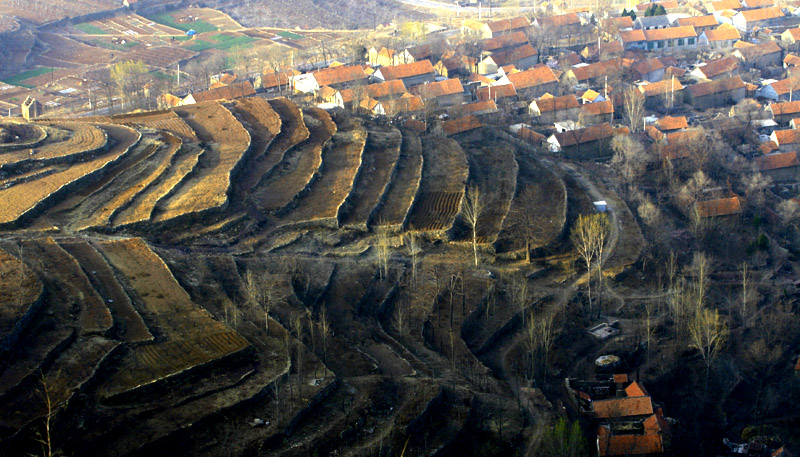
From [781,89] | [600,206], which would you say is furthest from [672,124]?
[600,206]

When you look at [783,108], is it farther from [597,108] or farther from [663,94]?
[597,108]

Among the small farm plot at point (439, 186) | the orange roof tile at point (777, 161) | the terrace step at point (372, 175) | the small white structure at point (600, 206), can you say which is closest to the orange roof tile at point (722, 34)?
the orange roof tile at point (777, 161)

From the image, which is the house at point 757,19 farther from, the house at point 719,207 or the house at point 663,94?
the house at point 719,207

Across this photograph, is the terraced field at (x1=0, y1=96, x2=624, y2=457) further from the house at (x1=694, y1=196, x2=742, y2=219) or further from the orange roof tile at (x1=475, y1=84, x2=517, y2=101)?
the orange roof tile at (x1=475, y1=84, x2=517, y2=101)

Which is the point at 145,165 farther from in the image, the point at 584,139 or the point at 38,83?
the point at 38,83

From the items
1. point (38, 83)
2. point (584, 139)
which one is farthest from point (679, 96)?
point (38, 83)

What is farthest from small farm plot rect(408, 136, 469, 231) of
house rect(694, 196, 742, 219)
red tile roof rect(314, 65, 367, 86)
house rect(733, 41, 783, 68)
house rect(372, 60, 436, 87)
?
house rect(733, 41, 783, 68)
